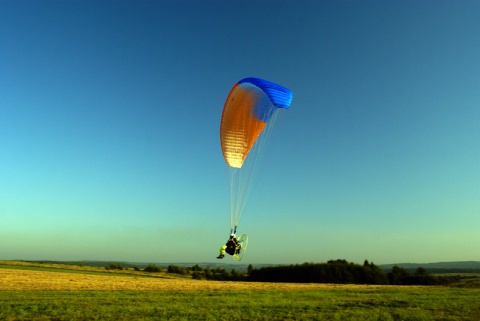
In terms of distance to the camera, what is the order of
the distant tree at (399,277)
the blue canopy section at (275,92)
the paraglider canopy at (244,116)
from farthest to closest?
1. the distant tree at (399,277)
2. the paraglider canopy at (244,116)
3. the blue canopy section at (275,92)

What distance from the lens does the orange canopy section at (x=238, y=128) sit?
18922 mm

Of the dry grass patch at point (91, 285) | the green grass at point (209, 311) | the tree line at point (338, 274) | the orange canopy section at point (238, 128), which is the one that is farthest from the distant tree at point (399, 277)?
the orange canopy section at point (238, 128)

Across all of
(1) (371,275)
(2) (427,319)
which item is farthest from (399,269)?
(2) (427,319)

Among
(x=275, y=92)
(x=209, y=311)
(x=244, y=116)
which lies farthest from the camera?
(x=244, y=116)

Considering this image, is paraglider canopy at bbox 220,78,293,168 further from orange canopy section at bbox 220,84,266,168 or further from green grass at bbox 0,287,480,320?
green grass at bbox 0,287,480,320

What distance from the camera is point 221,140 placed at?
19797mm

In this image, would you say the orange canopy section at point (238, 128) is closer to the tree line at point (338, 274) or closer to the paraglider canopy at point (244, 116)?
the paraglider canopy at point (244, 116)

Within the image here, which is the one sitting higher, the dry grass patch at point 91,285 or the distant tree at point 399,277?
the distant tree at point 399,277

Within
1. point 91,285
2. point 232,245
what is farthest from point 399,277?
point 232,245

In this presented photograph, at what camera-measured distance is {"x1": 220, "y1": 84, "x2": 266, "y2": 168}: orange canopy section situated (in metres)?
18.9

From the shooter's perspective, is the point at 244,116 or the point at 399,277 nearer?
the point at 244,116

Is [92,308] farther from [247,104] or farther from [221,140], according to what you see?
[247,104]

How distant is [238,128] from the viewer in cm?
1944

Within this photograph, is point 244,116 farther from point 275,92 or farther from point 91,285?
point 91,285
